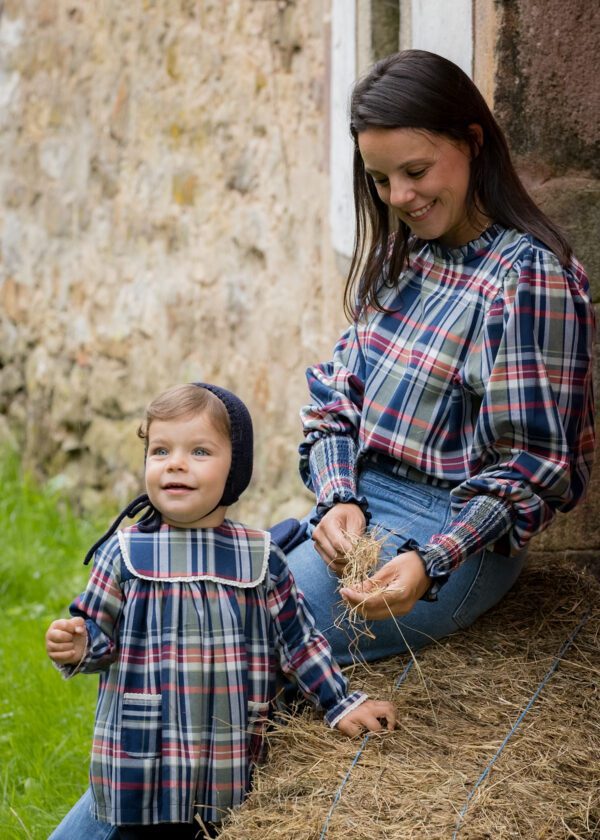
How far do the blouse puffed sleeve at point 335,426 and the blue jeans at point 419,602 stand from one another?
90mm

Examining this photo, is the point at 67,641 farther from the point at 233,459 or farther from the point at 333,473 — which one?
the point at 333,473

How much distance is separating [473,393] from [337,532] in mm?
410

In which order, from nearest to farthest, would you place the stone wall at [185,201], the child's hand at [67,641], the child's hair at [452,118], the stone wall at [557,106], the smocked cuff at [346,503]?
the child's hand at [67,641] < the child's hair at [452,118] < the smocked cuff at [346,503] < the stone wall at [557,106] < the stone wall at [185,201]

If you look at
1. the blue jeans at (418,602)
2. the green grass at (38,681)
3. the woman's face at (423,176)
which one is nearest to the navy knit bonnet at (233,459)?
the blue jeans at (418,602)

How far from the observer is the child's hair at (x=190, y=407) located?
242 centimetres

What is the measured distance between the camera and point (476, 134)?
2.64 m

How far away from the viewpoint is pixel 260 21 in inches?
→ 186

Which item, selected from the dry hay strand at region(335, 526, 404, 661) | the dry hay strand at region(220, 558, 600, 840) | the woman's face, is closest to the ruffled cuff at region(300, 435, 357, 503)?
the dry hay strand at region(335, 526, 404, 661)

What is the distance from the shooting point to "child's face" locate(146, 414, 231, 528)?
7.86 feet

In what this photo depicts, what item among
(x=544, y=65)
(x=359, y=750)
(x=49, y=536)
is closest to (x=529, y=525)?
(x=359, y=750)

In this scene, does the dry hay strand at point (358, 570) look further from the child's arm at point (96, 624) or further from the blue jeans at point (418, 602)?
the child's arm at point (96, 624)

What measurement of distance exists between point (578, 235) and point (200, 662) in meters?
1.50

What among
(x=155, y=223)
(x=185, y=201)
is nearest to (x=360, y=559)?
(x=185, y=201)

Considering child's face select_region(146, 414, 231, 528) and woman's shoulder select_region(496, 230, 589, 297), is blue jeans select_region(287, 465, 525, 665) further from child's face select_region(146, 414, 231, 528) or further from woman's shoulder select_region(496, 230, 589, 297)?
woman's shoulder select_region(496, 230, 589, 297)
